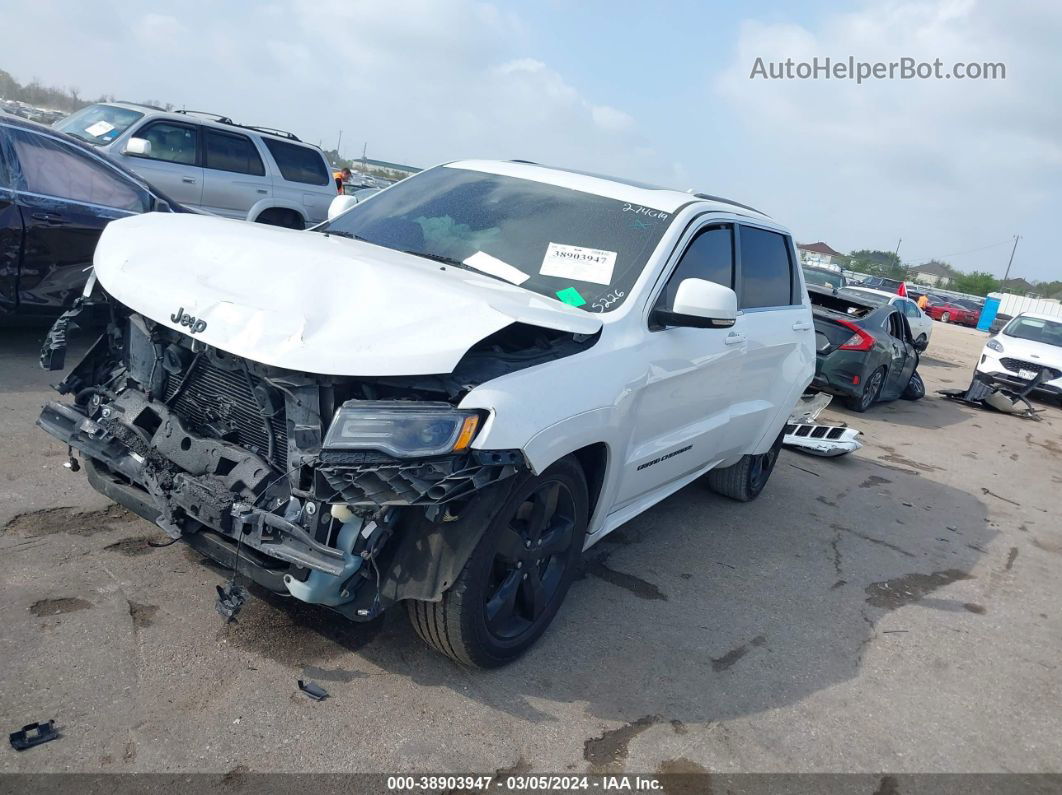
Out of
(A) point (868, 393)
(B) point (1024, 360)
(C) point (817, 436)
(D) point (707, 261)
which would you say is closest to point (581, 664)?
(D) point (707, 261)

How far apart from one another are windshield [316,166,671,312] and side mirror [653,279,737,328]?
216mm

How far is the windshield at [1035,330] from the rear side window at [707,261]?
12197 mm

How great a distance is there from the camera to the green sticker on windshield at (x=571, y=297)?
363 centimetres

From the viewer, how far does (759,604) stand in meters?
4.54

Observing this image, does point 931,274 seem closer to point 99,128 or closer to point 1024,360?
point 1024,360

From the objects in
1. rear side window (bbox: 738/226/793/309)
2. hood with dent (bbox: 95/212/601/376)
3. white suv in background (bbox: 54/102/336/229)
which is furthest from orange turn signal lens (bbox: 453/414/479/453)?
white suv in background (bbox: 54/102/336/229)

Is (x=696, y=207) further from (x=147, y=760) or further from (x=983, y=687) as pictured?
(x=147, y=760)

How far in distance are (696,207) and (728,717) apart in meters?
2.45

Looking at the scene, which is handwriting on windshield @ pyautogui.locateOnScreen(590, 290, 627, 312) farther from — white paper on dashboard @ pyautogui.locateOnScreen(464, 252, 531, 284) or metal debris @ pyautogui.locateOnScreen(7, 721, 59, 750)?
metal debris @ pyautogui.locateOnScreen(7, 721, 59, 750)

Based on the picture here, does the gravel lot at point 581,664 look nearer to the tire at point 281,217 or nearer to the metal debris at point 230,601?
the metal debris at point 230,601

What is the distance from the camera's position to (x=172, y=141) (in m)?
10.9

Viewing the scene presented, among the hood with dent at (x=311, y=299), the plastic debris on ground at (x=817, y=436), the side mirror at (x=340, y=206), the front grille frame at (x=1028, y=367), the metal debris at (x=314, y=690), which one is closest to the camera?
the hood with dent at (x=311, y=299)

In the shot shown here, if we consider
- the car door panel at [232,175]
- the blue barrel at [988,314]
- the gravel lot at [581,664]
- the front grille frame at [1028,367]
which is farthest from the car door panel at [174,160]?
the blue barrel at [988,314]

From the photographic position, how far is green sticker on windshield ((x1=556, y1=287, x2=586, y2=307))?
3632 mm
